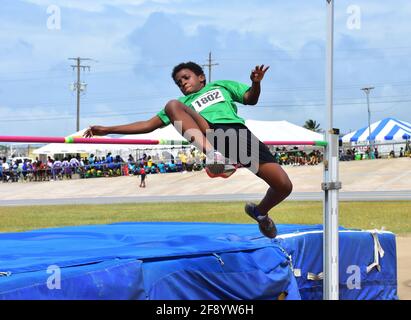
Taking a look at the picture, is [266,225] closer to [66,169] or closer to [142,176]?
[142,176]

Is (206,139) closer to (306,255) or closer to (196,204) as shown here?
(306,255)

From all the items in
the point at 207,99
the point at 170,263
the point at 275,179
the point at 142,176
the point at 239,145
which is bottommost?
the point at 170,263

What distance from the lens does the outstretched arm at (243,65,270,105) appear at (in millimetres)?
4113

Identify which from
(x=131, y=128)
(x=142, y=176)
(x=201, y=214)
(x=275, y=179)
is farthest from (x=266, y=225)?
(x=142, y=176)

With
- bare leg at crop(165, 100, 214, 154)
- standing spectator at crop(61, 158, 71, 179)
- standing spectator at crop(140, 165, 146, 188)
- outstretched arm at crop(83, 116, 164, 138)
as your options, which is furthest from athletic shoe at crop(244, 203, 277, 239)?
standing spectator at crop(61, 158, 71, 179)

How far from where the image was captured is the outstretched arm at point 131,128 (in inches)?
164

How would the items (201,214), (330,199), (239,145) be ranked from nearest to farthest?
(239,145), (330,199), (201,214)

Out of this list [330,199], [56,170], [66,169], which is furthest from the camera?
[56,170]

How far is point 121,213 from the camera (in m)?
14.2

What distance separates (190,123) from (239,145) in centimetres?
35

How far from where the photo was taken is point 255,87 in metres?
4.19

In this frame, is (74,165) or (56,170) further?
(74,165)

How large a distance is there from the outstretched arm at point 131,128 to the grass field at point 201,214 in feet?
21.5

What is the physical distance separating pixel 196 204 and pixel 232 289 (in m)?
12.5
